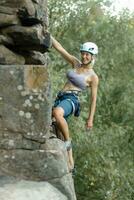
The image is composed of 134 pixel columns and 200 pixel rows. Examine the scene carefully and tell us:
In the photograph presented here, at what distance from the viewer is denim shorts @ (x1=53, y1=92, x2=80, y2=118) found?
9094mm

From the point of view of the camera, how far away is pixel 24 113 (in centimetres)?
809

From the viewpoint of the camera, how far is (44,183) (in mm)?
8148

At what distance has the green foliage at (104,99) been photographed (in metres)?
17.3

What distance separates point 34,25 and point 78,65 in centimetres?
135

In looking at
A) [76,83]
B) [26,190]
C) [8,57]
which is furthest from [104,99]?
[26,190]

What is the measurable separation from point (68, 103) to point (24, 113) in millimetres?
1234

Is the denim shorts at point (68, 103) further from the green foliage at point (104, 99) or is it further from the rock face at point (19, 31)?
the green foliage at point (104, 99)

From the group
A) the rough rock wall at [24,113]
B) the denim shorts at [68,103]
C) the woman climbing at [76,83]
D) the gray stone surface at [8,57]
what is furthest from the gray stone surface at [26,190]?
the gray stone surface at [8,57]

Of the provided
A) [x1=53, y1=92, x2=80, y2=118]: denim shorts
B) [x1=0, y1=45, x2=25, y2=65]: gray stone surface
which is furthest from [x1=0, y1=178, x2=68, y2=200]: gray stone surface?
[x1=0, y1=45, x2=25, y2=65]: gray stone surface

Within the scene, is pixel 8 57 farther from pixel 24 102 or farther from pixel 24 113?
pixel 24 113

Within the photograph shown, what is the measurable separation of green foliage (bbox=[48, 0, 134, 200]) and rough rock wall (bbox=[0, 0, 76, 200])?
832 centimetres

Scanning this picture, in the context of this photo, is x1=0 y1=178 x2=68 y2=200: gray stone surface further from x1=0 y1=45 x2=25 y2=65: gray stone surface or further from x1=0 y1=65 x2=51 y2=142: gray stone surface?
x1=0 y1=45 x2=25 y2=65: gray stone surface

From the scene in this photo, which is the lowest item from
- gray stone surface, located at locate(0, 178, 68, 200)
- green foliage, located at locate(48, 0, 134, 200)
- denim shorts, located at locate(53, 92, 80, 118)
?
green foliage, located at locate(48, 0, 134, 200)

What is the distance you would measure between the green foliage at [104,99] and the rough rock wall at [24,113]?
27.3ft
